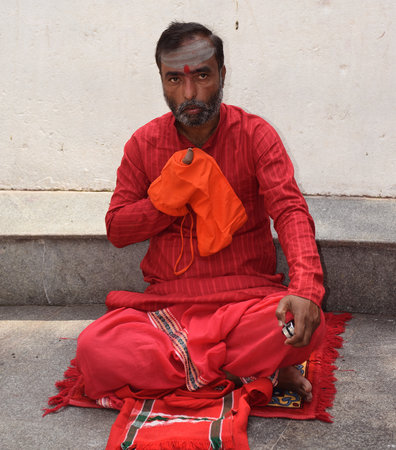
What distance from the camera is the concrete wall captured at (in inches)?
146

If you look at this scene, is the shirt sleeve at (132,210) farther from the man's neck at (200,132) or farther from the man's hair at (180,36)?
the man's hair at (180,36)

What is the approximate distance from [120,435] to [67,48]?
2.45 m

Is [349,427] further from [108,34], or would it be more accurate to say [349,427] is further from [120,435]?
[108,34]

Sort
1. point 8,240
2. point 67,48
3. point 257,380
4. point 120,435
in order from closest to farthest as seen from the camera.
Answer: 1. point 120,435
2. point 257,380
3. point 8,240
4. point 67,48

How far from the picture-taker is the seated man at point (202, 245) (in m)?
2.49

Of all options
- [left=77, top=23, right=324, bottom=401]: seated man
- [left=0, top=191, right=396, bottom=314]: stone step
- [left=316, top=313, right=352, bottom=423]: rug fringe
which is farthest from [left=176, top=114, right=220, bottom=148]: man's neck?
[left=316, top=313, right=352, bottom=423]: rug fringe

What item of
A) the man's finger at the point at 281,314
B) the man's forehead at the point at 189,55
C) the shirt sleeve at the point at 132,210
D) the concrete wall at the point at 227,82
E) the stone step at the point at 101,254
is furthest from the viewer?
the concrete wall at the point at 227,82

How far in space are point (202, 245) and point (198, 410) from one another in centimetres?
65

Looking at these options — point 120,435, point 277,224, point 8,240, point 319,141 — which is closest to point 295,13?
point 319,141

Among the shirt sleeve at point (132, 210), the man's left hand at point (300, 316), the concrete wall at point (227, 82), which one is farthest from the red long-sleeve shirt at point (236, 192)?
the concrete wall at point (227, 82)

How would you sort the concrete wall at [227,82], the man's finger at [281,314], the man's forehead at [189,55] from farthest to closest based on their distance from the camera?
the concrete wall at [227,82]
the man's forehead at [189,55]
the man's finger at [281,314]

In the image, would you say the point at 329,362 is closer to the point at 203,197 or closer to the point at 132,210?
the point at 203,197

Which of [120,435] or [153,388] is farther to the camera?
[153,388]

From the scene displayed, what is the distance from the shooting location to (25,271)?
3.72 meters
